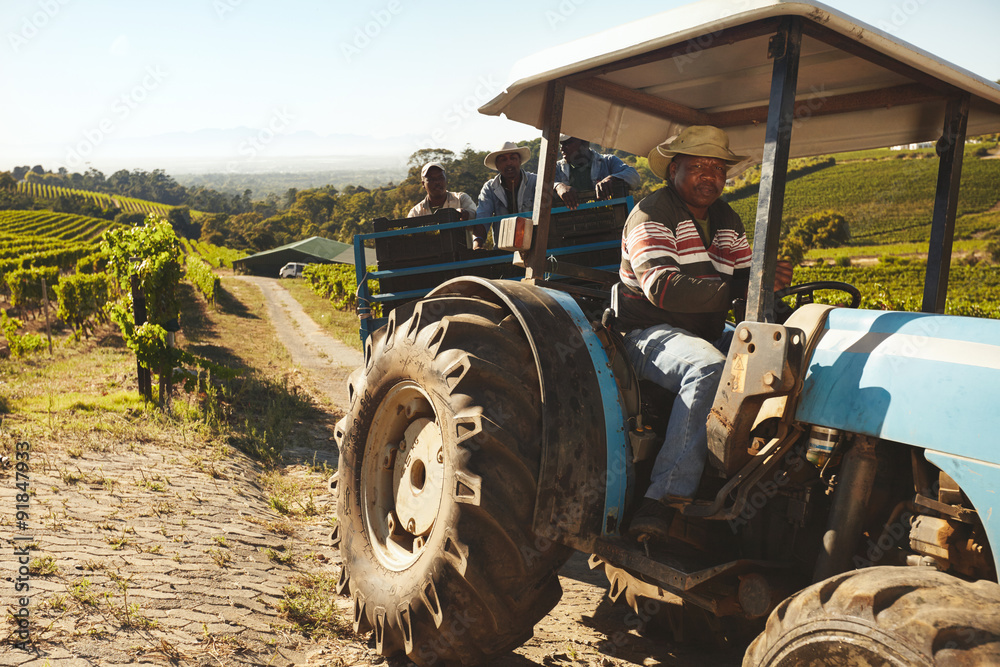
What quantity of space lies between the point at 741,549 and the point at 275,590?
2.23 meters

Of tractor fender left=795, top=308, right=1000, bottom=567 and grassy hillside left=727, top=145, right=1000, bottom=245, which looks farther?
grassy hillside left=727, top=145, right=1000, bottom=245

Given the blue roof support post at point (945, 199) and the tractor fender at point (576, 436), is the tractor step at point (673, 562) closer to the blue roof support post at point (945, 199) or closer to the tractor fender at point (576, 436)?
the tractor fender at point (576, 436)

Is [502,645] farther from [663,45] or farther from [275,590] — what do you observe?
[663,45]

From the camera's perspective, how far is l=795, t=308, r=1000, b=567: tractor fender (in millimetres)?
1743

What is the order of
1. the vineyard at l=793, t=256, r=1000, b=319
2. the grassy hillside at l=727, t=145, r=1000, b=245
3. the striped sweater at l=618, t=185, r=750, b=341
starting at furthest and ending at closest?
the grassy hillside at l=727, t=145, r=1000, b=245
the vineyard at l=793, t=256, r=1000, b=319
the striped sweater at l=618, t=185, r=750, b=341

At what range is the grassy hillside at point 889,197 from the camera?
53.7 m

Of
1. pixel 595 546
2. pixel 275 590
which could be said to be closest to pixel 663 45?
pixel 595 546

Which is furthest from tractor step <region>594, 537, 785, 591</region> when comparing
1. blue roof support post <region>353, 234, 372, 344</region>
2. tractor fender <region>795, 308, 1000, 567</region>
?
blue roof support post <region>353, 234, 372, 344</region>

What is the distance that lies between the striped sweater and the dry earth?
139 centimetres

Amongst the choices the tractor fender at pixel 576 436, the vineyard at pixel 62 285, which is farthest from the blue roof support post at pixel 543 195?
the vineyard at pixel 62 285

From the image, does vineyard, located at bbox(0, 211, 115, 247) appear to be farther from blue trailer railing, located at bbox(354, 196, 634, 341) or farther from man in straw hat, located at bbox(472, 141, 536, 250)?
blue trailer railing, located at bbox(354, 196, 634, 341)

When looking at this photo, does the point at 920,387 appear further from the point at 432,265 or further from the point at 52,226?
the point at 52,226

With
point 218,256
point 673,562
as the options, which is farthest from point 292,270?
point 673,562

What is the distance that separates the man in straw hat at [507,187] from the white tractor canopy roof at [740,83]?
2.70 meters
